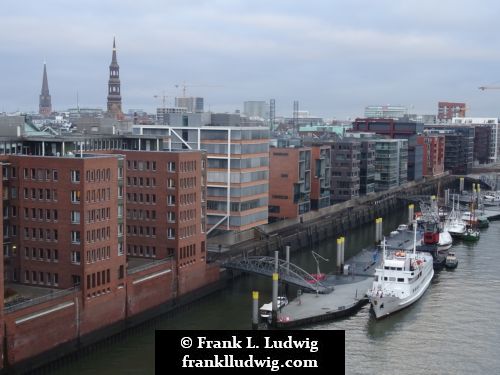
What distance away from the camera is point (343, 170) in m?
125

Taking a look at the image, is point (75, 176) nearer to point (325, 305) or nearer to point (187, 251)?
point (187, 251)

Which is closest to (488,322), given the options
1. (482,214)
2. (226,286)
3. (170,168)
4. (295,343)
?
(226,286)

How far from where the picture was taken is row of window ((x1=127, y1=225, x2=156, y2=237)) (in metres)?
65.8

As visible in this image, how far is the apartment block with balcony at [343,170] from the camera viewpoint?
12469cm

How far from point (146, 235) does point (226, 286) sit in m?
9.56

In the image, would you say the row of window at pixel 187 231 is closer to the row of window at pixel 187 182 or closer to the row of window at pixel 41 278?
the row of window at pixel 187 182

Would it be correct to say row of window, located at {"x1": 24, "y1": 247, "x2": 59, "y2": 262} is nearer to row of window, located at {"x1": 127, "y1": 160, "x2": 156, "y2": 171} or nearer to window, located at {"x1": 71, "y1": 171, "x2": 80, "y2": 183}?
window, located at {"x1": 71, "y1": 171, "x2": 80, "y2": 183}

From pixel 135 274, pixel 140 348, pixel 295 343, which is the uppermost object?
pixel 295 343

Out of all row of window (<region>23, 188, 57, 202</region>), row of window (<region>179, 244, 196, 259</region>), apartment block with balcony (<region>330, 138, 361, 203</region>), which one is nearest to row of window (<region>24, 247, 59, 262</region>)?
row of window (<region>23, 188, 57, 202</region>)

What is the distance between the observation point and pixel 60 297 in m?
49.8

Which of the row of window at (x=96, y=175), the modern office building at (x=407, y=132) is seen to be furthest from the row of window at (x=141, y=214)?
the modern office building at (x=407, y=132)

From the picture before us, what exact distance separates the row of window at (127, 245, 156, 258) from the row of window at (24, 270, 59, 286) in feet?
41.1

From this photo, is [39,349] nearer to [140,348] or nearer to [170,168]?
[140,348]

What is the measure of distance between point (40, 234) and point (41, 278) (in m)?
3.14
